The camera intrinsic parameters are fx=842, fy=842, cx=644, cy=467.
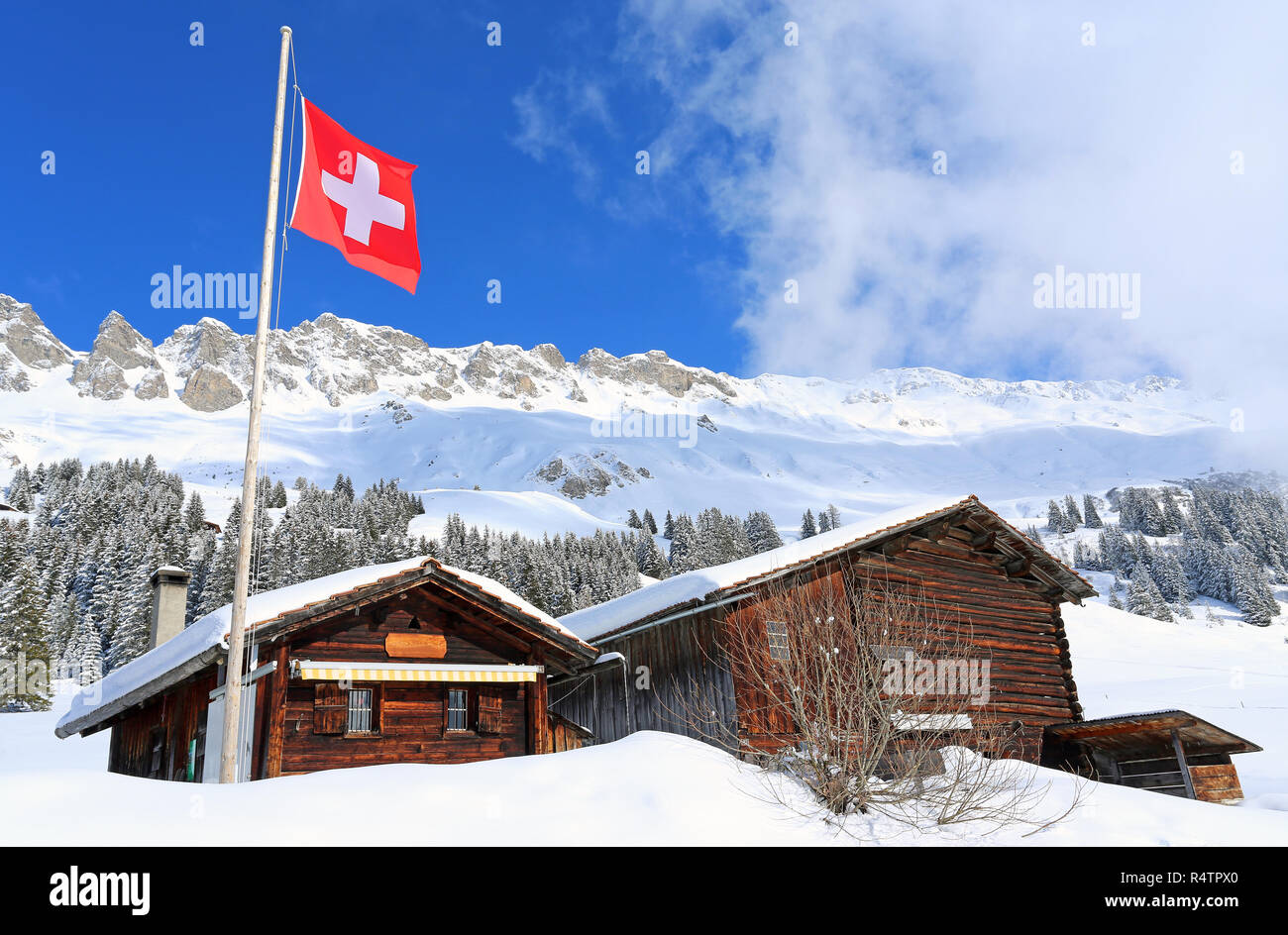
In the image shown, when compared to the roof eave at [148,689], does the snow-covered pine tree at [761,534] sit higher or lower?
higher

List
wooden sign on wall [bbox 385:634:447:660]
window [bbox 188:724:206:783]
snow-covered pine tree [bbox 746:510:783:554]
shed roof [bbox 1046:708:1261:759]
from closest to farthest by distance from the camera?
1. window [bbox 188:724:206:783]
2. wooden sign on wall [bbox 385:634:447:660]
3. shed roof [bbox 1046:708:1261:759]
4. snow-covered pine tree [bbox 746:510:783:554]

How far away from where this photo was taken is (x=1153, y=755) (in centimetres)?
2053

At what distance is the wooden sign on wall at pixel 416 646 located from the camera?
15.9m

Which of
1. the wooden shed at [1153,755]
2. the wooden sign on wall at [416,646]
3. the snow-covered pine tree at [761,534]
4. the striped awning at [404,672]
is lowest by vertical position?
the wooden shed at [1153,755]

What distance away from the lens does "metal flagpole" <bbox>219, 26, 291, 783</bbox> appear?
9.75 m

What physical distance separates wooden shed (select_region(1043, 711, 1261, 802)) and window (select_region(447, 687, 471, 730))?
13467mm

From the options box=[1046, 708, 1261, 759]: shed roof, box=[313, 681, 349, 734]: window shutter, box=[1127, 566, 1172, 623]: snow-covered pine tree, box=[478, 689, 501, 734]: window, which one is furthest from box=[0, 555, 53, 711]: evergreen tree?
box=[1127, 566, 1172, 623]: snow-covered pine tree

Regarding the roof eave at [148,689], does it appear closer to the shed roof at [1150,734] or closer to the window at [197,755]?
the window at [197,755]

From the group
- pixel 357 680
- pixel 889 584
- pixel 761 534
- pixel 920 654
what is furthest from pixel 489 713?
pixel 761 534

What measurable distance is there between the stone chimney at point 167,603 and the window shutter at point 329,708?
27.8 feet

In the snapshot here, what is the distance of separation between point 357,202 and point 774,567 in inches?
384

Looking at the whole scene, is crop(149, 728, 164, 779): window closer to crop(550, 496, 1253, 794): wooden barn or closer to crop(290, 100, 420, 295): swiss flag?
crop(550, 496, 1253, 794): wooden barn

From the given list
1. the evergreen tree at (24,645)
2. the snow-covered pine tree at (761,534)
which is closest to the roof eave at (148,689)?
the evergreen tree at (24,645)
